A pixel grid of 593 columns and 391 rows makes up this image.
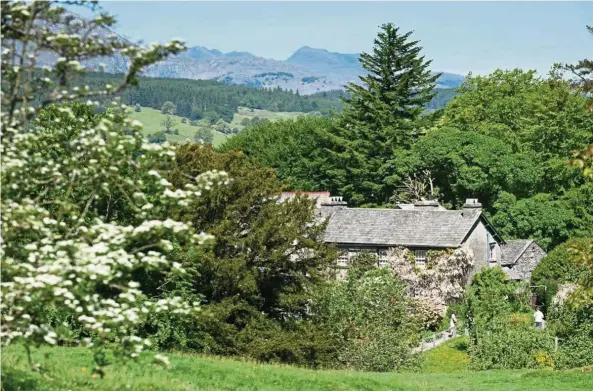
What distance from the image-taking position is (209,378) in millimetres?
22672

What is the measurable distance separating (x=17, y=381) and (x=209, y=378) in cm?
673

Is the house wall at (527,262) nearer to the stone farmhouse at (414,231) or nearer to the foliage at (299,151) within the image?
the stone farmhouse at (414,231)

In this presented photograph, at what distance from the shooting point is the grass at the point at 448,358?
43781 millimetres

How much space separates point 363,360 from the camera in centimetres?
4053

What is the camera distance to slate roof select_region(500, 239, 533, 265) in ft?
221

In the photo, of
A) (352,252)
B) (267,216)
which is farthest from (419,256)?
(267,216)

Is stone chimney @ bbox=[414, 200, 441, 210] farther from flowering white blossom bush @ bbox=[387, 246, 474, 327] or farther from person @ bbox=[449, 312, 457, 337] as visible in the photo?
person @ bbox=[449, 312, 457, 337]

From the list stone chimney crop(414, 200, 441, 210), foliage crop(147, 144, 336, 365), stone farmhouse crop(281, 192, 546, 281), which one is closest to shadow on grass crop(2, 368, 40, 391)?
foliage crop(147, 144, 336, 365)

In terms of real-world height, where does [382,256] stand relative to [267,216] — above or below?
below

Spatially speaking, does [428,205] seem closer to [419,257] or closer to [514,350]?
[419,257]

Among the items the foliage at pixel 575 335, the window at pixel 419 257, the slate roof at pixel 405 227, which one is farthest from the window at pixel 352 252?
the foliage at pixel 575 335

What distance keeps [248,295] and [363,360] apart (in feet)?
18.0

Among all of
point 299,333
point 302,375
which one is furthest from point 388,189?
point 302,375

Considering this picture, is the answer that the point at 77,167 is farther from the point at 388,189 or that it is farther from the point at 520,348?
the point at 388,189
